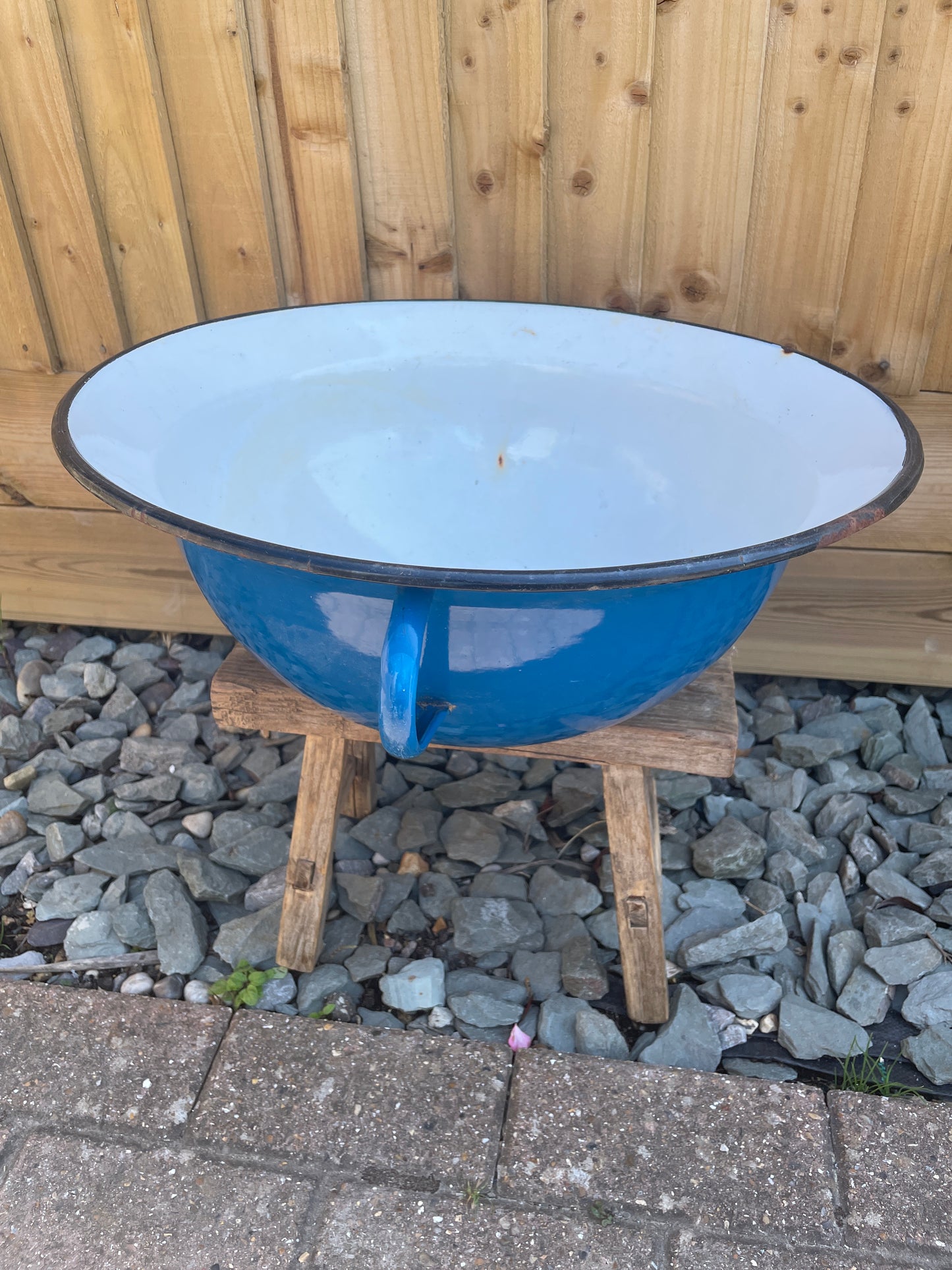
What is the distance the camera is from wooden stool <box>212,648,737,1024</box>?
4.00ft

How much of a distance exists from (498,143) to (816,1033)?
1.40 m

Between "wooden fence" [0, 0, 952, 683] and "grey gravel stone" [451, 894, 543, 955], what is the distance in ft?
2.80

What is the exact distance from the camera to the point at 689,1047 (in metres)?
1.30

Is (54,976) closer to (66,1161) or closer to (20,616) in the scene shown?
(66,1161)

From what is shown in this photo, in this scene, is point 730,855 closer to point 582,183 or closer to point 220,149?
point 582,183

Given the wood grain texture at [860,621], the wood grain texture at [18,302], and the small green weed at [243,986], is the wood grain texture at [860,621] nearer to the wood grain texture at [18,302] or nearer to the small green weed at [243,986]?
the small green weed at [243,986]

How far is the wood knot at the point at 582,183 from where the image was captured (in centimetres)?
154

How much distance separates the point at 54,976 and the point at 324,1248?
61 centimetres

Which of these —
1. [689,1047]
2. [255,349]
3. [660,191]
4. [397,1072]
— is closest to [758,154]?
[660,191]

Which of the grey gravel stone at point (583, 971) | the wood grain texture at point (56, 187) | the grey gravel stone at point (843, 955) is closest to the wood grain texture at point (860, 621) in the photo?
the grey gravel stone at point (843, 955)

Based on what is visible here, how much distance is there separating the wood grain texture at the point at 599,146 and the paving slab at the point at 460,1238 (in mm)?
1331

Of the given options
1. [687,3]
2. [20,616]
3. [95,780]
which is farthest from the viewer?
[20,616]

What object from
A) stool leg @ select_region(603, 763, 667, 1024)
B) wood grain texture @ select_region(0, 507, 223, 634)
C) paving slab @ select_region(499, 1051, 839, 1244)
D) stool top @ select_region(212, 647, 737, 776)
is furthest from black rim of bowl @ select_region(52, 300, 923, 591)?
wood grain texture @ select_region(0, 507, 223, 634)

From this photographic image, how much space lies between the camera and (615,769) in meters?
Answer: 1.26
